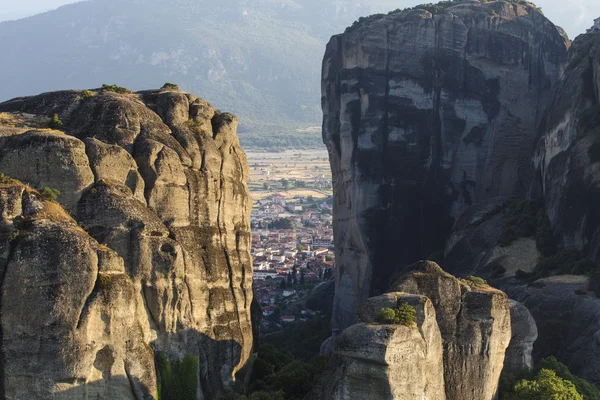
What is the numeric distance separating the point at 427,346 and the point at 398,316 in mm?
1882

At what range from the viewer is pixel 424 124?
103 metres

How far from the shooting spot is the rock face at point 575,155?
7612cm

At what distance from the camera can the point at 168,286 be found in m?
45.5

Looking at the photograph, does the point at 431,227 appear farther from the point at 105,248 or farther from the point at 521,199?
the point at 105,248

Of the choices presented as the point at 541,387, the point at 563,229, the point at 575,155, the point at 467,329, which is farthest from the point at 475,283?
the point at 575,155

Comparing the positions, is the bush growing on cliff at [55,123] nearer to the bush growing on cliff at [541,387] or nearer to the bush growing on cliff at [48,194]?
the bush growing on cliff at [48,194]

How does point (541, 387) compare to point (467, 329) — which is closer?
point (467, 329)

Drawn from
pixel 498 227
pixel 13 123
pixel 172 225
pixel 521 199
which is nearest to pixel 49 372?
pixel 172 225

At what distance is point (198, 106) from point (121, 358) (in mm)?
17720

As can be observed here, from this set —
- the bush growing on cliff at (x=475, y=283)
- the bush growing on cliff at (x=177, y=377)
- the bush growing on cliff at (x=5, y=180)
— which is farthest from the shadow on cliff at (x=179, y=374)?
the bush growing on cliff at (x=475, y=283)

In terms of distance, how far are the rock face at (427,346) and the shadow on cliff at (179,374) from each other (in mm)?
Result: 6305

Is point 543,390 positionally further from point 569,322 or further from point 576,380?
point 569,322

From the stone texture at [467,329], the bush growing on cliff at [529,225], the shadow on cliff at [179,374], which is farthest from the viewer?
the bush growing on cliff at [529,225]

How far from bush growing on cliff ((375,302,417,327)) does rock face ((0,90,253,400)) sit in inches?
380
